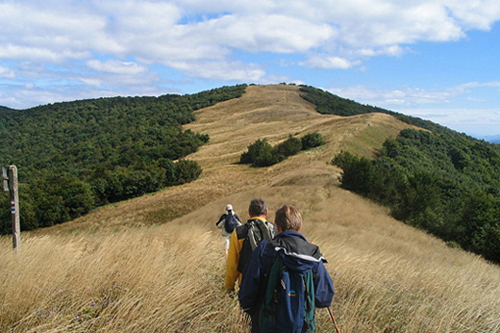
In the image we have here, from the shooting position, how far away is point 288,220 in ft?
9.18

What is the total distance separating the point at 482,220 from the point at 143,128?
81.3 metres

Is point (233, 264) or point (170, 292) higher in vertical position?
point (233, 264)

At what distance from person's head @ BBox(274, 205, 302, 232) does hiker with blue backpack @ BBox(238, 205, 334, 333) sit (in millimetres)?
80

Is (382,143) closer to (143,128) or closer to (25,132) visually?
(143,128)

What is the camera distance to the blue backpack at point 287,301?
2.42 m

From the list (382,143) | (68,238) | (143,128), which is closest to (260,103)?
(143,128)

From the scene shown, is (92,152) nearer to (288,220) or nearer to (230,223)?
(230,223)

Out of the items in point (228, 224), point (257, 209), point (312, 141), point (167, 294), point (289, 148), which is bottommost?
point (228, 224)

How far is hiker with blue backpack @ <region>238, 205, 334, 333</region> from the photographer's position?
2410mm

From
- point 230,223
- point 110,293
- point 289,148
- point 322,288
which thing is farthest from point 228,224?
point 289,148

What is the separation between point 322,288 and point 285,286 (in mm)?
396

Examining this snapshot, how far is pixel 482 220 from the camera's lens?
20344 mm

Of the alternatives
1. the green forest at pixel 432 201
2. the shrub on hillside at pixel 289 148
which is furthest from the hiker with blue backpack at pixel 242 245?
the shrub on hillside at pixel 289 148

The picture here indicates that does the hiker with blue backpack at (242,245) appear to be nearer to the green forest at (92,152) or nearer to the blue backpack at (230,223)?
the blue backpack at (230,223)
